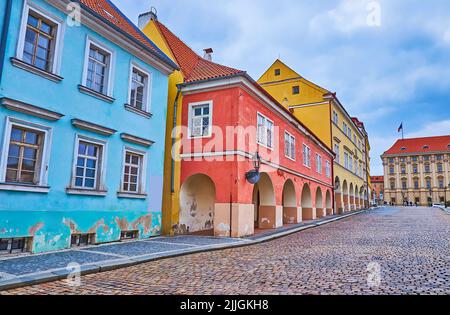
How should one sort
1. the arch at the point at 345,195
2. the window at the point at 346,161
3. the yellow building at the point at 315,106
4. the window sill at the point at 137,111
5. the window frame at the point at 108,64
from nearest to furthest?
the window frame at the point at 108,64, the window sill at the point at 137,111, the yellow building at the point at 315,106, the arch at the point at 345,195, the window at the point at 346,161

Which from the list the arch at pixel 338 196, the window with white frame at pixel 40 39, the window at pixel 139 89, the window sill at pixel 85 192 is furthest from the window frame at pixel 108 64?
the arch at pixel 338 196

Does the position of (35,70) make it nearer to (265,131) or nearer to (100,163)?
(100,163)

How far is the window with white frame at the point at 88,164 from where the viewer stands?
1033cm

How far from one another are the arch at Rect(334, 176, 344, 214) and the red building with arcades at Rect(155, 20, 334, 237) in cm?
1729

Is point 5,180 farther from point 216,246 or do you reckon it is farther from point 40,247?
point 216,246

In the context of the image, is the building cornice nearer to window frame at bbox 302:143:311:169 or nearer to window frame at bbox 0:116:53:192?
window frame at bbox 0:116:53:192

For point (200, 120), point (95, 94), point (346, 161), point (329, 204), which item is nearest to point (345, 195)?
point (346, 161)

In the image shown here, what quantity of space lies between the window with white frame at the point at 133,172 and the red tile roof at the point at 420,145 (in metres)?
103

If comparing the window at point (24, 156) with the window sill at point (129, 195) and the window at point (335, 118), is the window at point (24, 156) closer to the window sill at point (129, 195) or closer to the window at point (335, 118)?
the window sill at point (129, 195)

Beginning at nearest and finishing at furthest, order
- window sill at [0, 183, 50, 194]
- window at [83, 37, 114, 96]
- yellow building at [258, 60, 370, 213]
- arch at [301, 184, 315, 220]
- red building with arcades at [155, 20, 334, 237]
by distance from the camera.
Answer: window sill at [0, 183, 50, 194], window at [83, 37, 114, 96], red building with arcades at [155, 20, 334, 237], arch at [301, 184, 315, 220], yellow building at [258, 60, 370, 213]

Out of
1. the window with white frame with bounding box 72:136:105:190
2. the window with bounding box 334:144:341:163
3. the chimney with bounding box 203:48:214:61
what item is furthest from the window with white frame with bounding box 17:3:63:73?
the window with bounding box 334:144:341:163

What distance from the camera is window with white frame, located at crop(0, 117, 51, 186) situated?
841 centimetres
